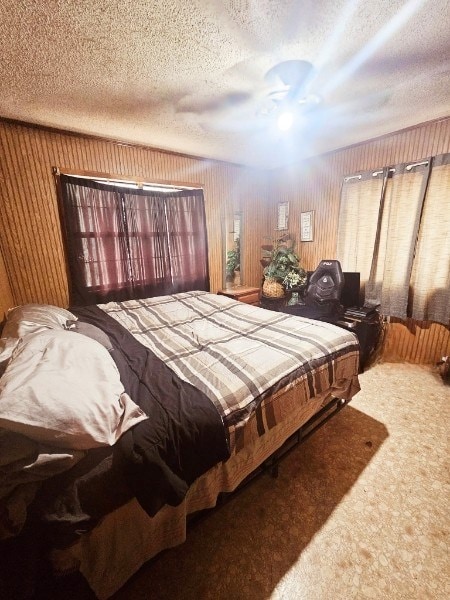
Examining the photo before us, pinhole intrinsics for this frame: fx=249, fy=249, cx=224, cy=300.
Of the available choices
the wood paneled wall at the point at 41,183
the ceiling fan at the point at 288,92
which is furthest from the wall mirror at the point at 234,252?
the ceiling fan at the point at 288,92

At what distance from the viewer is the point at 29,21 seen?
1.35 meters

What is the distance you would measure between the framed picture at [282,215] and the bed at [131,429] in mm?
3201

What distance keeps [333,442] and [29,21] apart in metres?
3.35

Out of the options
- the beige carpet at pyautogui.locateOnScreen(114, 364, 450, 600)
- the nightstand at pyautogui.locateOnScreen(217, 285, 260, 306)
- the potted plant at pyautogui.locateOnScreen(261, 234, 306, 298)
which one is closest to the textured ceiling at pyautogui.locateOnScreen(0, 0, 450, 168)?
the potted plant at pyautogui.locateOnScreen(261, 234, 306, 298)

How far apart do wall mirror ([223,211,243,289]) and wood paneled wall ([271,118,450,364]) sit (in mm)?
881

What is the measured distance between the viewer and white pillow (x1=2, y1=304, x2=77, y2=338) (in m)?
1.62

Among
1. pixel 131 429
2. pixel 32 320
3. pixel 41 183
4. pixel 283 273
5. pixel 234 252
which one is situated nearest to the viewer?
pixel 131 429

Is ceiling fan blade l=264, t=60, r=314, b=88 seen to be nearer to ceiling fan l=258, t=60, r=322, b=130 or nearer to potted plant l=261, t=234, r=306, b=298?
ceiling fan l=258, t=60, r=322, b=130

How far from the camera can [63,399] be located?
892 millimetres

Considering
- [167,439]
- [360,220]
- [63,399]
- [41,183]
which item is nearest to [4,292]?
[41,183]

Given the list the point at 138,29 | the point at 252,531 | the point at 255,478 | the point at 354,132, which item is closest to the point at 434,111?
the point at 354,132

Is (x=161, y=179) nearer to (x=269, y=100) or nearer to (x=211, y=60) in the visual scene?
(x=269, y=100)

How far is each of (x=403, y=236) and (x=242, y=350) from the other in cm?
266

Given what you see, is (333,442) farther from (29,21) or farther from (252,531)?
(29,21)
